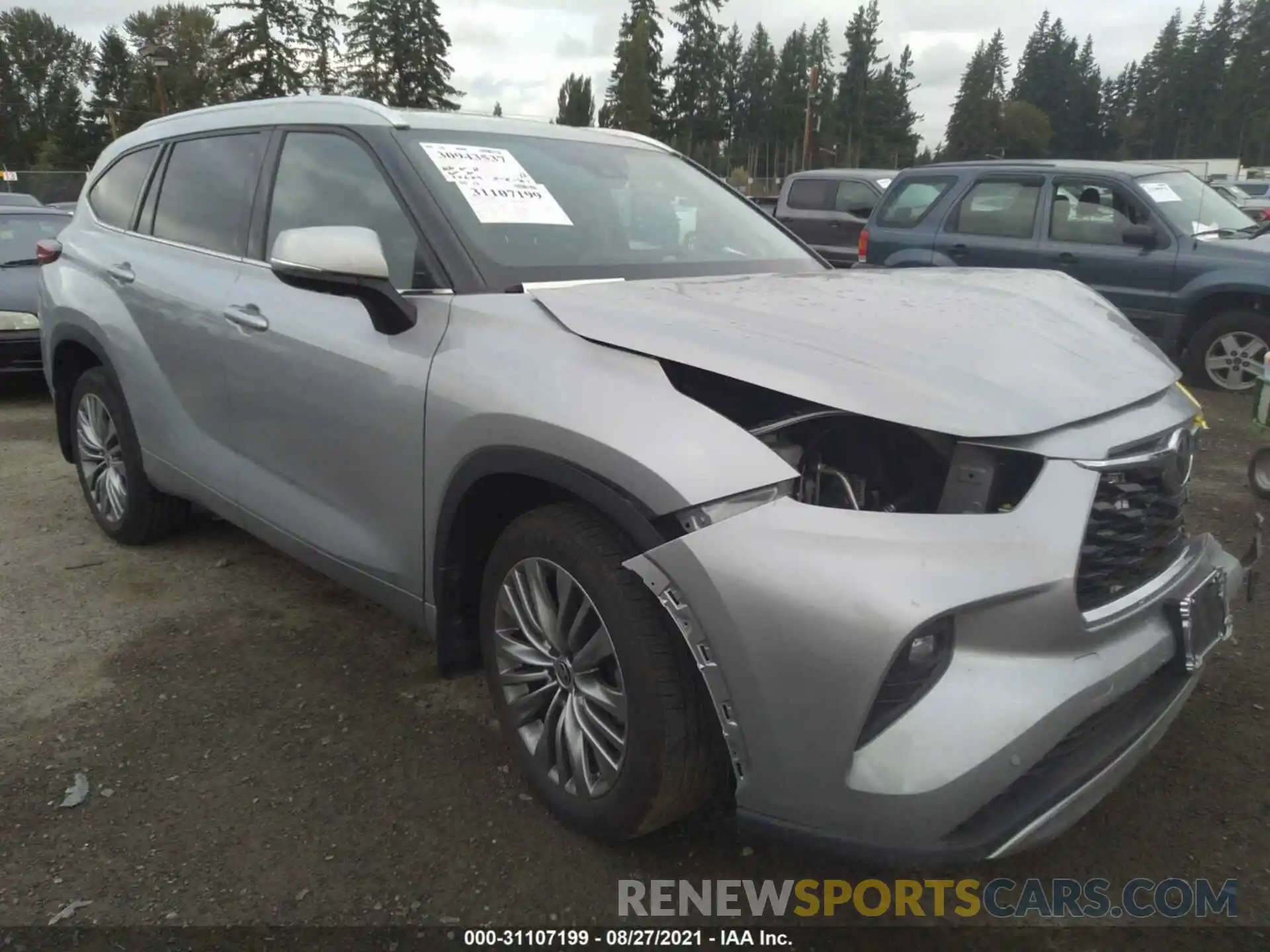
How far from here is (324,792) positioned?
2.61 metres

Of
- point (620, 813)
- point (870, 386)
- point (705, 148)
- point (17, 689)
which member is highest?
point (705, 148)

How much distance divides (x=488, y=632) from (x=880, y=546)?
3.76 feet

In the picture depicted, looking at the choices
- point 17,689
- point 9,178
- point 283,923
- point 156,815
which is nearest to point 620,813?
point 283,923

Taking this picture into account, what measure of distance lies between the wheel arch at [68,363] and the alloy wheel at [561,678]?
2.60 m

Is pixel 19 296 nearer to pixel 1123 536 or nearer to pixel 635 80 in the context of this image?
pixel 1123 536

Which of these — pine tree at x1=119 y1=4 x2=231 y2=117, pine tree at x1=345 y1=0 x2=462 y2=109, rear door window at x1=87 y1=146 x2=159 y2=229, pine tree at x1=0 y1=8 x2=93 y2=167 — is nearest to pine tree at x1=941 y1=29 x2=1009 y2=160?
pine tree at x1=345 y1=0 x2=462 y2=109

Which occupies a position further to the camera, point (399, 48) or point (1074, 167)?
point (399, 48)

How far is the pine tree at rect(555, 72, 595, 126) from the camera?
9719cm

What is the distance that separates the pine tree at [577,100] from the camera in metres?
97.2

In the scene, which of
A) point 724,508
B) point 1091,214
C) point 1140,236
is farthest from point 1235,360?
point 724,508

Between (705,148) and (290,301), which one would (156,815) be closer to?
(290,301)

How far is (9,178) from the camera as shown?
104 ft

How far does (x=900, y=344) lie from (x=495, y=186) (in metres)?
1.34

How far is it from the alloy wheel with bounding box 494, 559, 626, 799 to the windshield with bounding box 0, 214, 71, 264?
7.66 metres
